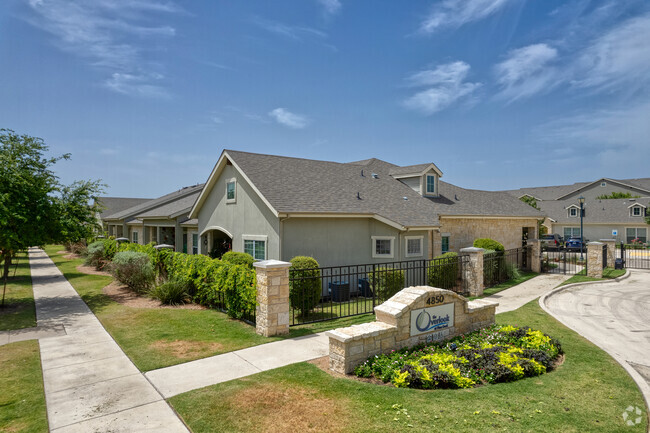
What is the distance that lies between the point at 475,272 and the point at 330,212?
6.54m

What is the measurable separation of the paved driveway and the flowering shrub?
148cm

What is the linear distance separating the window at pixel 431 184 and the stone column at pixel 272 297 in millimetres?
15819

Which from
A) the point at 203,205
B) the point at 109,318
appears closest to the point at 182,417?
the point at 109,318

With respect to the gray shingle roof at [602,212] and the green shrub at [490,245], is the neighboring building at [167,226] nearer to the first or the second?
the green shrub at [490,245]

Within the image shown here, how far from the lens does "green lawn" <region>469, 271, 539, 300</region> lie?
15.8m

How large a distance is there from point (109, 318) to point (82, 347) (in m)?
2.90

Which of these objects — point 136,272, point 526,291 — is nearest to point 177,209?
point 136,272

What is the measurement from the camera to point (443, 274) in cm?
1541

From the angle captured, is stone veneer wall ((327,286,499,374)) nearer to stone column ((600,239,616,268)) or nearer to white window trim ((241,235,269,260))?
white window trim ((241,235,269,260))

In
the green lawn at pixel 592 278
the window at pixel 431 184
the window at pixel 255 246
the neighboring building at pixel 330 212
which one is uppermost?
the window at pixel 431 184

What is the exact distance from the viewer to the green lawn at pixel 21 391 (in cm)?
523

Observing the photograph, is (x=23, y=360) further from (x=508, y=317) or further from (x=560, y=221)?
(x=560, y=221)

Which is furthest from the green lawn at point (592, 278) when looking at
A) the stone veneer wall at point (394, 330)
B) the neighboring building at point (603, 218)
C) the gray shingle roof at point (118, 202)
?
the gray shingle roof at point (118, 202)

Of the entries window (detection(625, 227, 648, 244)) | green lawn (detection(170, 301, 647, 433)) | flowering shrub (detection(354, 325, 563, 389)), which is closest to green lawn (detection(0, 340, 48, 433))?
green lawn (detection(170, 301, 647, 433))
